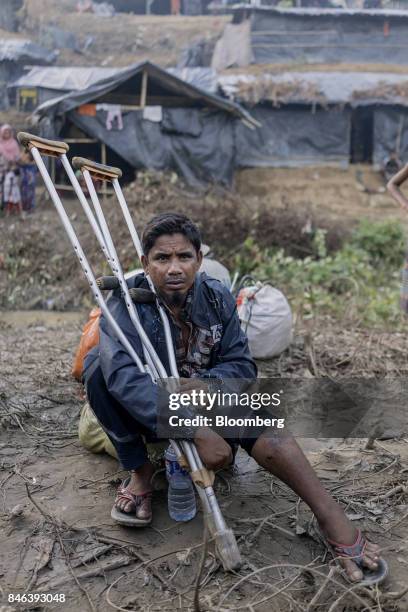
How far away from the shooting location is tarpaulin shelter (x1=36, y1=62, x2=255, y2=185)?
12586 mm

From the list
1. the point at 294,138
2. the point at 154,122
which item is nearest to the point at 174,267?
the point at 154,122

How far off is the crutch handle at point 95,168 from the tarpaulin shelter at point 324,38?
1875 cm

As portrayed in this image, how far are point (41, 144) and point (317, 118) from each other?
13.8 m

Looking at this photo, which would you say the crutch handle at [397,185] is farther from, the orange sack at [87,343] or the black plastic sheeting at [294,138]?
the black plastic sheeting at [294,138]

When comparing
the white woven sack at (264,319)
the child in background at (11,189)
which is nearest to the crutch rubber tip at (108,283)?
the white woven sack at (264,319)

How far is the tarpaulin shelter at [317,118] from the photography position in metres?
15.0

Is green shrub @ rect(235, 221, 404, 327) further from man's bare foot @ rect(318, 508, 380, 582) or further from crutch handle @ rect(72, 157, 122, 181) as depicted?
man's bare foot @ rect(318, 508, 380, 582)

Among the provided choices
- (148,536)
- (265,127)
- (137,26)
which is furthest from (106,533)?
(137,26)

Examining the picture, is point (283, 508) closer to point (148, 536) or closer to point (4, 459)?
point (148, 536)

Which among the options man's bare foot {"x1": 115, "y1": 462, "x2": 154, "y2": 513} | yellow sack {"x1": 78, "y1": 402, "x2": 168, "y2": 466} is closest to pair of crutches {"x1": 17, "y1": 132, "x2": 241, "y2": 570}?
man's bare foot {"x1": 115, "y1": 462, "x2": 154, "y2": 513}

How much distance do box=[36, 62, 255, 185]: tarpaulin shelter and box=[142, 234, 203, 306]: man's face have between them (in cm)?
1058

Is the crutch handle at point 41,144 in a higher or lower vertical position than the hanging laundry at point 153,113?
higher

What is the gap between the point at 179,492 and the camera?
2.59m

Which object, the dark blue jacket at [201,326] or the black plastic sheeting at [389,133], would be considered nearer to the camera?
the dark blue jacket at [201,326]
